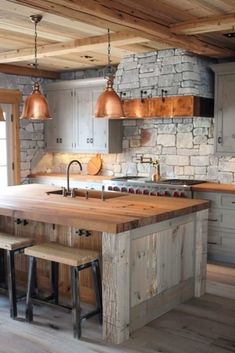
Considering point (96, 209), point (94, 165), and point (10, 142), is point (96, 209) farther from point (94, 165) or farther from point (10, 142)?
point (10, 142)

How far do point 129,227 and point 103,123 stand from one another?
3.78 meters

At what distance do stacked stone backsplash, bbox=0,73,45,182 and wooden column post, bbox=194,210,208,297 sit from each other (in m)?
4.00

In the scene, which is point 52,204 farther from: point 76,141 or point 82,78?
point 82,78

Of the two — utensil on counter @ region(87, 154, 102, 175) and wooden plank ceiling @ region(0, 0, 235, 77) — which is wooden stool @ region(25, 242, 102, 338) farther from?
utensil on counter @ region(87, 154, 102, 175)

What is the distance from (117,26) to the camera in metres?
4.23

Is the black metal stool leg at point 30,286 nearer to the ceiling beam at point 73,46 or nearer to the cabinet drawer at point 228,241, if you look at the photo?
the ceiling beam at point 73,46

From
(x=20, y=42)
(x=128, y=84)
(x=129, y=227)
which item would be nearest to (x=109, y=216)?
(x=129, y=227)

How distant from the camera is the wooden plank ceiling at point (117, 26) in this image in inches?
145

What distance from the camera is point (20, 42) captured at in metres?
5.29

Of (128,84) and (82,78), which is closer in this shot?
(128,84)

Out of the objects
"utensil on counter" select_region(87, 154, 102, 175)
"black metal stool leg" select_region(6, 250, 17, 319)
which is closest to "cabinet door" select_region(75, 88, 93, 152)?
"utensil on counter" select_region(87, 154, 102, 175)

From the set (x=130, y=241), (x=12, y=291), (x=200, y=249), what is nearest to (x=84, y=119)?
(x=200, y=249)

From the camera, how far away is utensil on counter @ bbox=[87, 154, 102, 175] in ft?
24.3

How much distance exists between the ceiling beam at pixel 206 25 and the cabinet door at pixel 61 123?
3.25 metres
